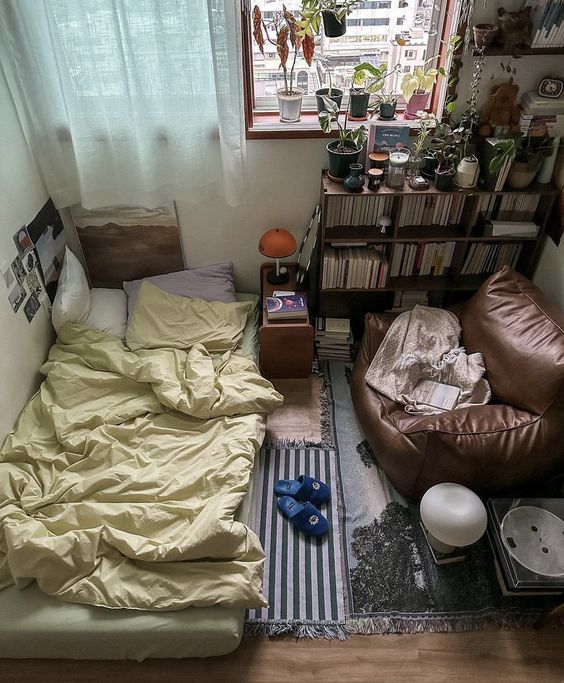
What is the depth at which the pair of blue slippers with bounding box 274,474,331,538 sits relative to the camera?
1.93 metres

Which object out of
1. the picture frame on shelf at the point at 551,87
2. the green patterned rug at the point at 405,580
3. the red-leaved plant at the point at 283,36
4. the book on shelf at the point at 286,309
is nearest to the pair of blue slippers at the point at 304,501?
the green patterned rug at the point at 405,580

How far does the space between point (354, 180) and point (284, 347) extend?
33.3 inches

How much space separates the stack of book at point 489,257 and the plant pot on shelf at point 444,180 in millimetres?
411

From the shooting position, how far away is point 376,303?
2844 millimetres

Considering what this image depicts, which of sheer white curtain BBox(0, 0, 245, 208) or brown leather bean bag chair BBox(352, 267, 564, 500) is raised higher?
sheer white curtain BBox(0, 0, 245, 208)

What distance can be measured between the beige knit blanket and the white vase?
0.74 m

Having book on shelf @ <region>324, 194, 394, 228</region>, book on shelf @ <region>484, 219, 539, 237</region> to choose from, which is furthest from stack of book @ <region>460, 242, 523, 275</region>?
book on shelf @ <region>324, 194, 394, 228</region>

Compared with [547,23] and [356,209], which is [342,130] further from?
[547,23]

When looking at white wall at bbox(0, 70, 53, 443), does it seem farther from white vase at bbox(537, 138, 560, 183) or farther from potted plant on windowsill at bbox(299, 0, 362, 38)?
white vase at bbox(537, 138, 560, 183)

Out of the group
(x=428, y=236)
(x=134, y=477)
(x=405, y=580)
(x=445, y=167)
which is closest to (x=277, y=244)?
(x=428, y=236)

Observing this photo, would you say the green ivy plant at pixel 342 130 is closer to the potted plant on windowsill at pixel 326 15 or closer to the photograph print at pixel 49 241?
the potted plant on windowsill at pixel 326 15

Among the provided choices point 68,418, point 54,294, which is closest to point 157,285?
point 54,294

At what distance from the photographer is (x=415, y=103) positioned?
2.30m

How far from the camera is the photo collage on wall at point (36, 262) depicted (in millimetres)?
2115
